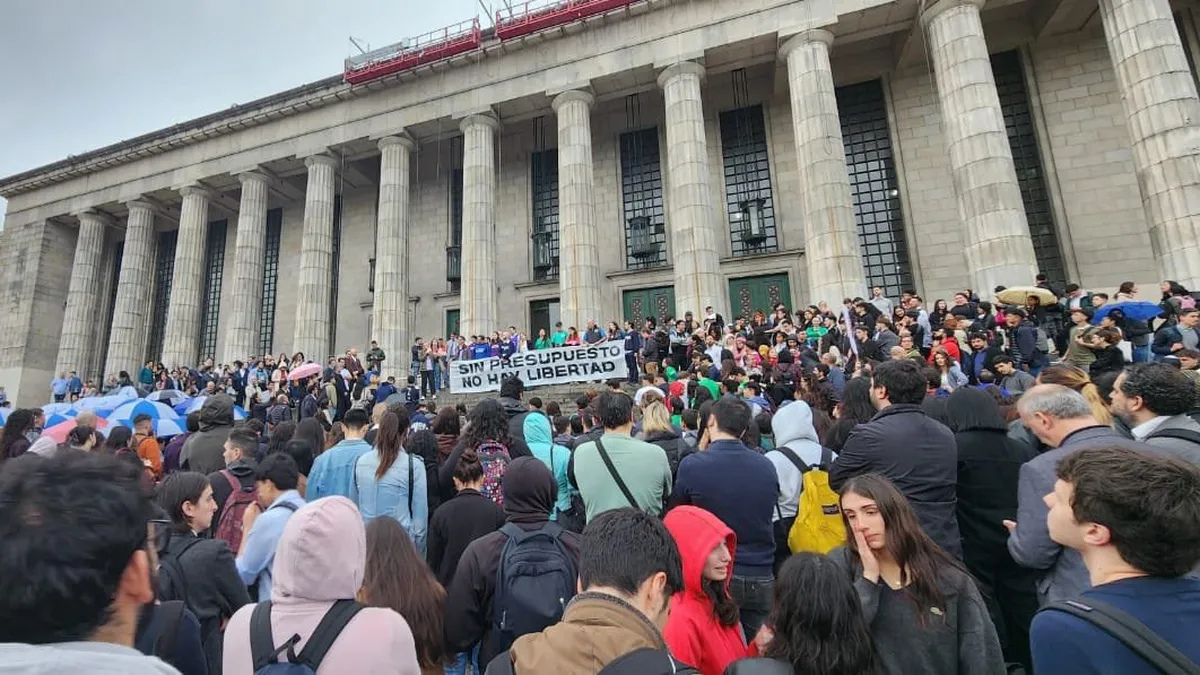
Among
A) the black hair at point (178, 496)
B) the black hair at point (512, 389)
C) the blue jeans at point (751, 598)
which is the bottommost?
the blue jeans at point (751, 598)

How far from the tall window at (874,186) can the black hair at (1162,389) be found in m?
17.9

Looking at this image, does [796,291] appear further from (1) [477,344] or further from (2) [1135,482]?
(2) [1135,482]

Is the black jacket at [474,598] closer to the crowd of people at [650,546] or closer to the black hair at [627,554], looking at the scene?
the crowd of people at [650,546]

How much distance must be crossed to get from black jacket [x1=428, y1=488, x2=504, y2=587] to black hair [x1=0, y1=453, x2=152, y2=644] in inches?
94.4

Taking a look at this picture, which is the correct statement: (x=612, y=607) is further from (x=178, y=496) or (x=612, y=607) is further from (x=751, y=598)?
(x=178, y=496)

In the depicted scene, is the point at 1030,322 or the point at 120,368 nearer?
the point at 1030,322

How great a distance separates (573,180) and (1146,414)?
18.6m

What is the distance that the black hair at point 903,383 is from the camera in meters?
3.55

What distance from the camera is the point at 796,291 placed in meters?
21.0

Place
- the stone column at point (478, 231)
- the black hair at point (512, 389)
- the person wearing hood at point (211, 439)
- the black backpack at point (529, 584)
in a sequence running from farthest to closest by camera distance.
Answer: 1. the stone column at point (478, 231)
2. the black hair at point (512, 389)
3. the person wearing hood at point (211, 439)
4. the black backpack at point (529, 584)

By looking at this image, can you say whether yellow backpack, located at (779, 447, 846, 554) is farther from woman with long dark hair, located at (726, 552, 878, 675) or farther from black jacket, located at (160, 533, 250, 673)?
black jacket, located at (160, 533, 250, 673)

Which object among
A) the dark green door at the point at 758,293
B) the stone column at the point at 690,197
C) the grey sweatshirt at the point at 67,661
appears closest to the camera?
the grey sweatshirt at the point at 67,661

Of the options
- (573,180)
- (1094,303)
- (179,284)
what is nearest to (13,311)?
(179,284)

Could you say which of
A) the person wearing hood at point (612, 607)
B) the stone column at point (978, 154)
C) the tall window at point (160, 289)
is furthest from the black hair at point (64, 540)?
the tall window at point (160, 289)
